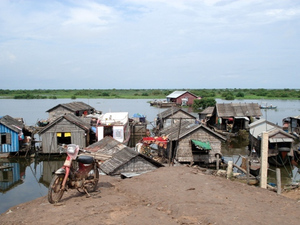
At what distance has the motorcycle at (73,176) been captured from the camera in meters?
8.48

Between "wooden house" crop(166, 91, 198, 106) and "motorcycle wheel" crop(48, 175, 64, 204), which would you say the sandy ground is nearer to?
"motorcycle wheel" crop(48, 175, 64, 204)

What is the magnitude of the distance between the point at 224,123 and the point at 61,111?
1972 centimetres

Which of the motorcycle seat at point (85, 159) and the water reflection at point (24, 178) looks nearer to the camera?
the motorcycle seat at point (85, 159)

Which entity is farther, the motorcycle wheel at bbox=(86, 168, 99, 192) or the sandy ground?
the motorcycle wheel at bbox=(86, 168, 99, 192)

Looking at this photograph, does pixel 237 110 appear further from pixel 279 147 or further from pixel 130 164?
pixel 130 164

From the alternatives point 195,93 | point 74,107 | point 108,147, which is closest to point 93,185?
point 108,147

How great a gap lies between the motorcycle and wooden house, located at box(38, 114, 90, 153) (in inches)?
619

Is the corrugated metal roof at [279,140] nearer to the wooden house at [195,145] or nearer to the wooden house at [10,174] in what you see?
the wooden house at [195,145]

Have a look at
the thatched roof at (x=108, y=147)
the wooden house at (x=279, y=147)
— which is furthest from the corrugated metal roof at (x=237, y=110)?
the thatched roof at (x=108, y=147)

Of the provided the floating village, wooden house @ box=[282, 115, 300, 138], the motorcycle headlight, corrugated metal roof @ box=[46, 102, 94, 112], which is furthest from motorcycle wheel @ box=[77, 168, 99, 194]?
corrugated metal roof @ box=[46, 102, 94, 112]

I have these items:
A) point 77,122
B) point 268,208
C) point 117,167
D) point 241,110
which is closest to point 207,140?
point 117,167

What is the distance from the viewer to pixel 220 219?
7160 millimetres

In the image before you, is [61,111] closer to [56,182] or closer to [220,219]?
[56,182]

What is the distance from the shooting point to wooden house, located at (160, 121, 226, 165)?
20.2m
